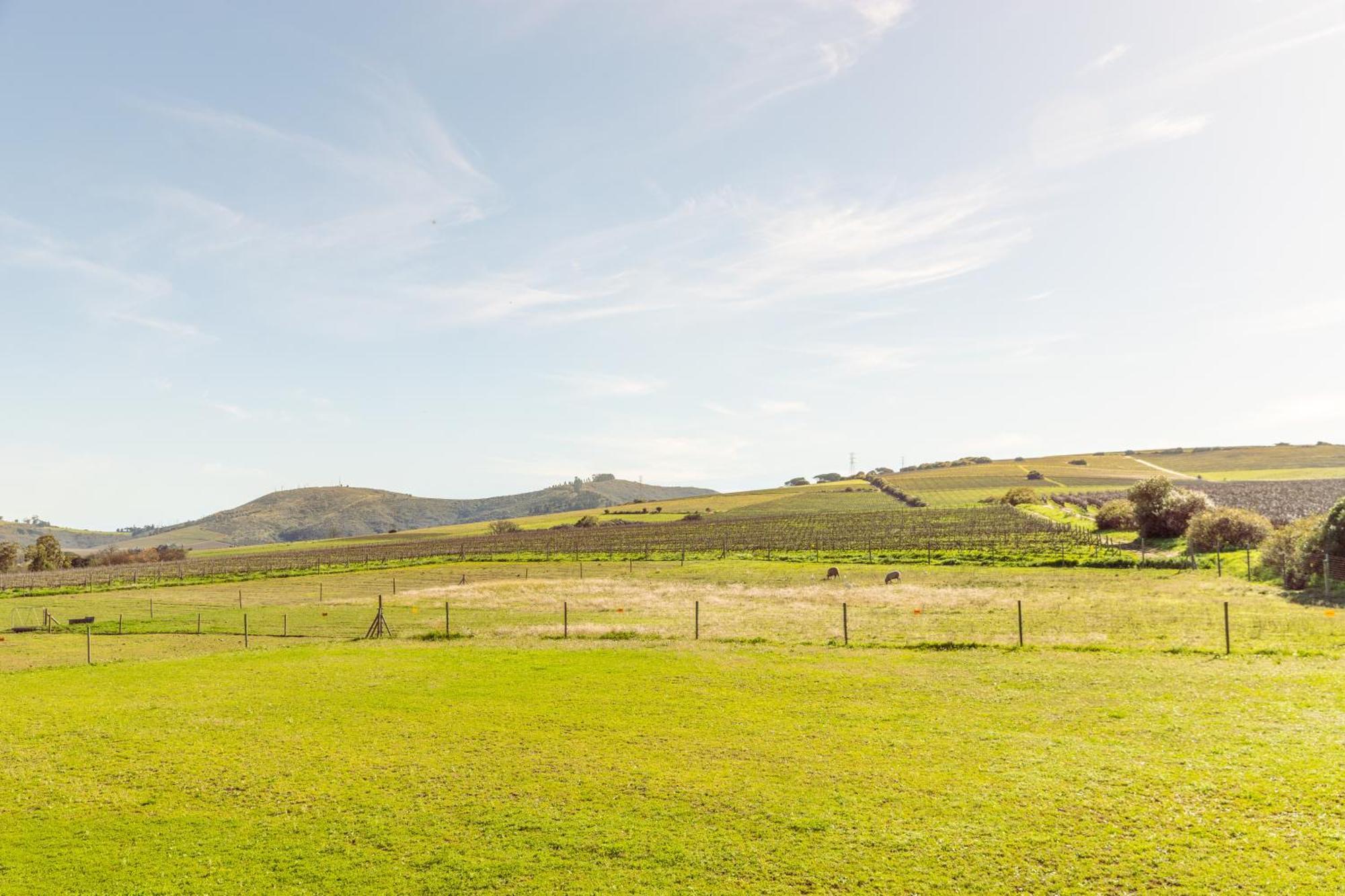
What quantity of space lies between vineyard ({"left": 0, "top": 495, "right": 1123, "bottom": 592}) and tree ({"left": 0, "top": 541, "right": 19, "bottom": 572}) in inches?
1036

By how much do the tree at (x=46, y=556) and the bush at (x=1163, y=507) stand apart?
167 m

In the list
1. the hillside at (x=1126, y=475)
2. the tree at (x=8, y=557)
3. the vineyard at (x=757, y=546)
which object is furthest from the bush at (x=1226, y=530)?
the tree at (x=8, y=557)

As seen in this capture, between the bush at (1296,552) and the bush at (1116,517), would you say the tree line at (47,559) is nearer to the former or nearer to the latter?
the bush at (1116,517)

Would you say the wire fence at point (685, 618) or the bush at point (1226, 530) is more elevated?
the bush at point (1226, 530)

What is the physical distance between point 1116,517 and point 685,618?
68744 millimetres

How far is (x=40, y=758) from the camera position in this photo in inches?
742

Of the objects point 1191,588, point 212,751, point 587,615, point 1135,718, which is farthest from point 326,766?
point 1191,588

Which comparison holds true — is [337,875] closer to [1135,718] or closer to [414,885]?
[414,885]

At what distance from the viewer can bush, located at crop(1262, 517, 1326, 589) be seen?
43.9 m

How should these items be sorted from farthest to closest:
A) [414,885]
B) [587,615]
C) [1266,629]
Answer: [587,615]
[1266,629]
[414,885]

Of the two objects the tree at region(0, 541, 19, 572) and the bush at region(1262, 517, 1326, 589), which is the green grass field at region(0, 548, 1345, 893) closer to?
the bush at region(1262, 517, 1326, 589)

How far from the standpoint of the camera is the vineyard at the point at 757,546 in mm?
77438

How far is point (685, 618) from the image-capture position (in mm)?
42750

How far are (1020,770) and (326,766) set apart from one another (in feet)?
50.9
